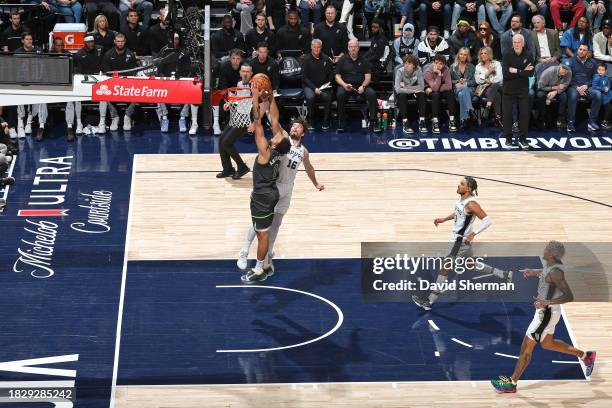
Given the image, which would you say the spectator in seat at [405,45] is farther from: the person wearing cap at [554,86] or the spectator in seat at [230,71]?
the spectator in seat at [230,71]

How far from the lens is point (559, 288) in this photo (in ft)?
48.4

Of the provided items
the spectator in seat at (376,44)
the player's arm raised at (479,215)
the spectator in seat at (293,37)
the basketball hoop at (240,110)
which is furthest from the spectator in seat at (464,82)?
the player's arm raised at (479,215)

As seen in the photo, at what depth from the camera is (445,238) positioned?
19375 millimetres

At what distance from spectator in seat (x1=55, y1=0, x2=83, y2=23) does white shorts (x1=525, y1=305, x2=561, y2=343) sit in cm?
1438

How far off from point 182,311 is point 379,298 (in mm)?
2760

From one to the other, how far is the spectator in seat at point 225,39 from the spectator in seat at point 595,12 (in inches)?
297

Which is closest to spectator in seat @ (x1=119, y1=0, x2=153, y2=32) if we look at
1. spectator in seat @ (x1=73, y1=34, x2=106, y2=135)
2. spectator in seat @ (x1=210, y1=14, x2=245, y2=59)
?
spectator in seat @ (x1=73, y1=34, x2=106, y2=135)

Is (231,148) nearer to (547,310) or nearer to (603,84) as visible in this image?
(603,84)

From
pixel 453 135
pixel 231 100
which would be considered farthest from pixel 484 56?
pixel 231 100

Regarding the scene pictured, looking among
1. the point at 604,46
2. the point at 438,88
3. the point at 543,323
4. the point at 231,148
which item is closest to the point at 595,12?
the point at 604,46

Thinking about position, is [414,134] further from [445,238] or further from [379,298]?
[379,298]

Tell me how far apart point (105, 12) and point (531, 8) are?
8912mm

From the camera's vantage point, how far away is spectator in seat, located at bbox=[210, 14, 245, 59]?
24837mm

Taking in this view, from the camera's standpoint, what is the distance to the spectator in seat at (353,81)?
24344mm
